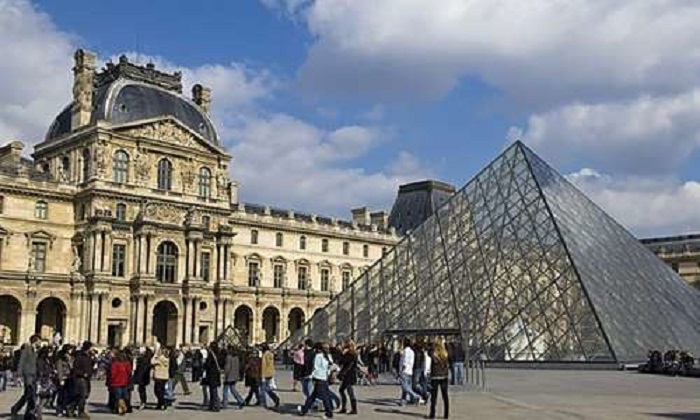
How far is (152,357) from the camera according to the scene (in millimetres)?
16484

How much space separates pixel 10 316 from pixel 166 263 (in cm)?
871

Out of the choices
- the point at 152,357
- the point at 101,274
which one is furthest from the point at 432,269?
the point at 101,274

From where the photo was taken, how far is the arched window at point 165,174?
167 feet

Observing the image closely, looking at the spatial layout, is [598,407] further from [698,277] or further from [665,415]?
[698,277]

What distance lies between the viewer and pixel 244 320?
5778 cm

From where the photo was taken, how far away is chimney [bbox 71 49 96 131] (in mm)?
50469

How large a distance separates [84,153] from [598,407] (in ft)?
130

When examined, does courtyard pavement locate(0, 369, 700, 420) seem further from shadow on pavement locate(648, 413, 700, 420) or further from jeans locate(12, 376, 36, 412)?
jeans locate(12, 376, 36, 412)

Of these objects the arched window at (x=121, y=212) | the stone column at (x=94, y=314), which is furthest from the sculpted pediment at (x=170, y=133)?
the stone column at (x=94, y=314)

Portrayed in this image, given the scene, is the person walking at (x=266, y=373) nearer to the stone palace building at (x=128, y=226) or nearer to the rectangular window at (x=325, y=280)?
the stone palace building at (x=128, y=226)

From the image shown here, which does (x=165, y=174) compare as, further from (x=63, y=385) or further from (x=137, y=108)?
(x=63, y=385)

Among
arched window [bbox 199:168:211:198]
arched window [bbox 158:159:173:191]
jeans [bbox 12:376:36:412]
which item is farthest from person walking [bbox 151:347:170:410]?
arched window [bbox 199:168:211:198]

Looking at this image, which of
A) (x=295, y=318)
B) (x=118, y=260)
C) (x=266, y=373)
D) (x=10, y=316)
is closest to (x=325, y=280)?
(x=295, y=318)

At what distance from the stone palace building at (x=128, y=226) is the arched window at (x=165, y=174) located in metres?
0.07
